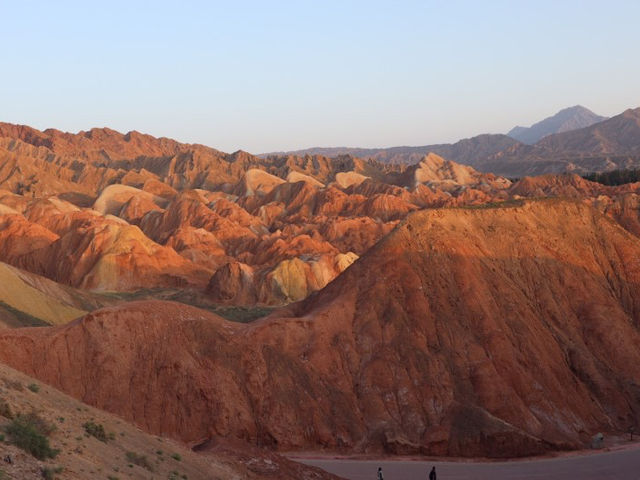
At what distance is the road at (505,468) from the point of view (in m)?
32.0

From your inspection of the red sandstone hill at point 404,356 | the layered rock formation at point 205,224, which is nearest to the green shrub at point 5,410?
the red sandstone hill at point 404,356

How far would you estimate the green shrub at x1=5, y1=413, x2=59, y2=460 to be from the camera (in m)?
15.9

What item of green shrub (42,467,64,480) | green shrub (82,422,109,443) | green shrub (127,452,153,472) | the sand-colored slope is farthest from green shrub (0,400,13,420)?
the sand-colored slope

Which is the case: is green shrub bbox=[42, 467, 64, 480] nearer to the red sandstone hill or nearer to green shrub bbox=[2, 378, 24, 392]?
green shrub bbox=[2, 378, 24, 392]

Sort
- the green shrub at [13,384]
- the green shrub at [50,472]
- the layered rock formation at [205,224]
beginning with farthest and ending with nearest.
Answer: the layered rock formation at [205,224] → the green shrub at [13,384] → the green shrub at [50,472]

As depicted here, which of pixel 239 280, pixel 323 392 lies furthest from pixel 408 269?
pixel 239 280

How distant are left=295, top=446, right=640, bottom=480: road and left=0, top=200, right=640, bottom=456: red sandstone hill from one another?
4.05ft

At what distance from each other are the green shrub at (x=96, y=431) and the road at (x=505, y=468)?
1306 centimetres

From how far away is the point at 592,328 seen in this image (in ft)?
141

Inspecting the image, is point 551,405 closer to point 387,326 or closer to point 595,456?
point 595,456

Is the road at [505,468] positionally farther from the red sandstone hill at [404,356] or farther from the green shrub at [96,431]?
the green shrub at [96,431]

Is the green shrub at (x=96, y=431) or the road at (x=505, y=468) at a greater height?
the green shrub at (x=96, y=431)

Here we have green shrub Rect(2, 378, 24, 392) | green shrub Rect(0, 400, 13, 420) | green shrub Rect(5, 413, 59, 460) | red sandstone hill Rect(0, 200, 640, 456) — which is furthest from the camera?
red sandstone hill Rect(0, 200, 640, 456)

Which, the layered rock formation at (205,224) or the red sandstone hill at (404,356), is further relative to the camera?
the layered rock formation at (205,224)
